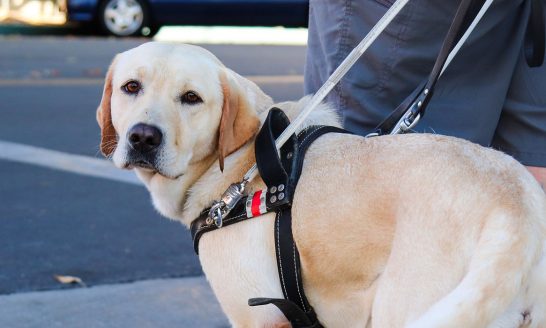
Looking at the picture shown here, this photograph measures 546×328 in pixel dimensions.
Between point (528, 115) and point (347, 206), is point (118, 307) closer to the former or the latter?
point (347, 206)

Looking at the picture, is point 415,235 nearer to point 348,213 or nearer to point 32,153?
point 348,213

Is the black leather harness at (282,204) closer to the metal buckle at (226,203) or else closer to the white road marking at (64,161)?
the metal buckle at (226,203)

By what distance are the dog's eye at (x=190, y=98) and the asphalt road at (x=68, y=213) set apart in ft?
6.55

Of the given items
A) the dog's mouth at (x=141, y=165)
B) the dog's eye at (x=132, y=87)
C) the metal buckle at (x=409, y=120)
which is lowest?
the dog's mouth at (x=141, y=165)

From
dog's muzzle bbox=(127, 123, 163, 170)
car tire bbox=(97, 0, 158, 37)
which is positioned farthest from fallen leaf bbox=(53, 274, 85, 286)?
→ car tire bbox=(97, 0, 158, 37)

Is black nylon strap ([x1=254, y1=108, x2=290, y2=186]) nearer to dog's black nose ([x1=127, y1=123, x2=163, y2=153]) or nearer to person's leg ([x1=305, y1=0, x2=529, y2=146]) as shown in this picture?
dog's black nose ([x1=127, y1=123, x2=163, y2=153])

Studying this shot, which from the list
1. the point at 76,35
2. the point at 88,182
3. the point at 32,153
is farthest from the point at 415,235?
the point at 76,35

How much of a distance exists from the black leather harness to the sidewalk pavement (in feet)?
4.41

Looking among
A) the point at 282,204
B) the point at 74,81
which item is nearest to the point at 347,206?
the point at 282,204

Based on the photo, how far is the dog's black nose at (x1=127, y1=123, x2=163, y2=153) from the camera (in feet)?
10.3

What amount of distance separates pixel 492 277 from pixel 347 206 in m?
0.53

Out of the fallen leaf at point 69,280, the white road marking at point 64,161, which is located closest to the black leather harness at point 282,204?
the fallen leaf at point 69,280

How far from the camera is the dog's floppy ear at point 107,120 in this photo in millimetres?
3430

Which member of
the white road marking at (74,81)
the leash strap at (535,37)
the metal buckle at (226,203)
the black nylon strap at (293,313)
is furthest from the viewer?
the white road marking at (74,81)
